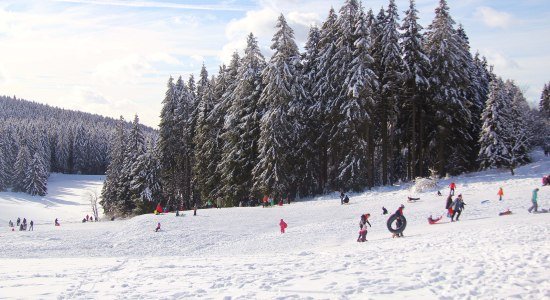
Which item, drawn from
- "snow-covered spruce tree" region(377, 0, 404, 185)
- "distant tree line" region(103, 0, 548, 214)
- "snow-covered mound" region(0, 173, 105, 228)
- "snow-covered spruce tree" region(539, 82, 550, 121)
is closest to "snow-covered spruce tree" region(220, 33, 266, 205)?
"distant tree line" region(103, 0, 548, 214)

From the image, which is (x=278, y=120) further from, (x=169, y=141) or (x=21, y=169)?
(x=21, y=169)

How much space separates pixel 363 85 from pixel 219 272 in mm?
27368

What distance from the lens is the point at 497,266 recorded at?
13.2 m

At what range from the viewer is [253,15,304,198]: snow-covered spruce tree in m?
40.4

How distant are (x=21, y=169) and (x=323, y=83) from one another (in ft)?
275

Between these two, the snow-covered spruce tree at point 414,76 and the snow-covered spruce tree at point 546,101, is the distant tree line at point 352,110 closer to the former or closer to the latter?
the snow-covered spruce tree at point 414,76

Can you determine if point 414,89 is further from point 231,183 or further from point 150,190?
point 150,190

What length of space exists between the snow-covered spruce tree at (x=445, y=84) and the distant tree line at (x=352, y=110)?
0.32 feet

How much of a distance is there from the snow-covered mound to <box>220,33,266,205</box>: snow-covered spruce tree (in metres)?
38.1

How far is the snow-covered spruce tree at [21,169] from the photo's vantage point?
99250 mm

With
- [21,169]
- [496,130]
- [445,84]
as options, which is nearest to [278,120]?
[445,84]

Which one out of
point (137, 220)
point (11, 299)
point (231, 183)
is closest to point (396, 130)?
point (231, 183)

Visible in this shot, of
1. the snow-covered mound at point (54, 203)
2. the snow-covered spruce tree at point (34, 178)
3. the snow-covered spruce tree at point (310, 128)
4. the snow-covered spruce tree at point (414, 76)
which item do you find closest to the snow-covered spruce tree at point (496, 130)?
the snow-covered spruce tree at point (414, 76)

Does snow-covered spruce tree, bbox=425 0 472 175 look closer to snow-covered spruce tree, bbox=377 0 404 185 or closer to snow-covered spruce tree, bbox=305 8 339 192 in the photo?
snow-covered spruce tree, bbox=377 0 404 185
